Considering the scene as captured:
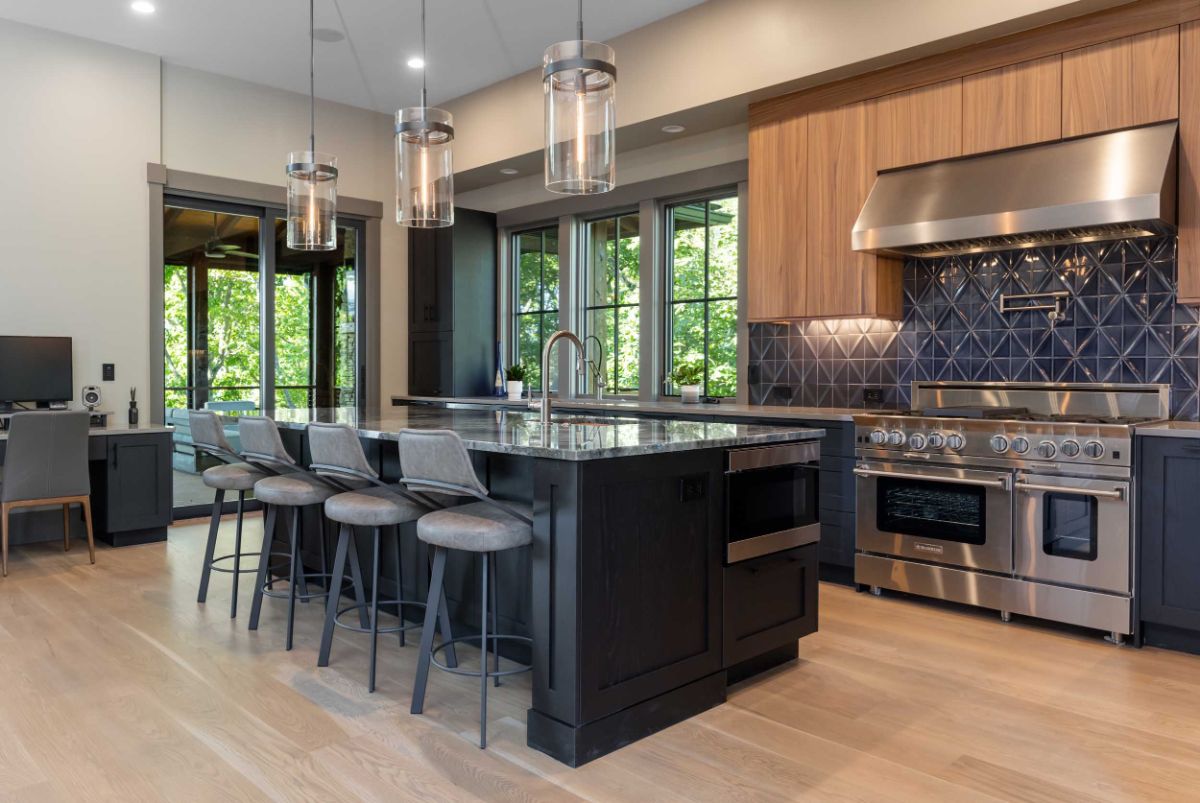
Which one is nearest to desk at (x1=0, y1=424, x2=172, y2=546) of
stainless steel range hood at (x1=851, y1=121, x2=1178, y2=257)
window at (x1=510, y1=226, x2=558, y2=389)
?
window at (x1=510, y1=226, x2=558, y2=389)

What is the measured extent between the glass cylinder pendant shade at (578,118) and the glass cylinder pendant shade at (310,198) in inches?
61.3

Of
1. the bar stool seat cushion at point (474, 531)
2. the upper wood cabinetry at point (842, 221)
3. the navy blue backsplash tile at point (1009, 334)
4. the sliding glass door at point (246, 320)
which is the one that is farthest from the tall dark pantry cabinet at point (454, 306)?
the bar stool seat cushion at point (474, 531)

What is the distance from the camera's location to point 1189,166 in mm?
3463

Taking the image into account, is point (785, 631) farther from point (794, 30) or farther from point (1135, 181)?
point (794, 30)

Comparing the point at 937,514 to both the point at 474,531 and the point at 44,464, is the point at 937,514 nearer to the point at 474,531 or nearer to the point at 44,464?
the point at 474,531

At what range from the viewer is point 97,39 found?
219 inches

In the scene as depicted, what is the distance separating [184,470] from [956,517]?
5277 millimetres

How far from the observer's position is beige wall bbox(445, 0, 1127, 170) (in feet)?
12.8

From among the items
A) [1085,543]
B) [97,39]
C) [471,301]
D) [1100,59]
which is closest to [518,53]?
[471,301]

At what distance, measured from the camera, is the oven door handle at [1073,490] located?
3350mm

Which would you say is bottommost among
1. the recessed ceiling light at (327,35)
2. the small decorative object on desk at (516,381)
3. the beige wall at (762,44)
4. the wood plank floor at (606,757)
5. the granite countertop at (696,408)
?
the wood plank floor at (606,757)

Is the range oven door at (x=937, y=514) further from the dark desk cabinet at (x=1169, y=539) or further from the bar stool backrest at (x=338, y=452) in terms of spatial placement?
the bar stool backrest at (x=338, y=452)

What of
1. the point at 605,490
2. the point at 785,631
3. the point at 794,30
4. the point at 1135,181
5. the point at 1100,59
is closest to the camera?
the point at 605,490

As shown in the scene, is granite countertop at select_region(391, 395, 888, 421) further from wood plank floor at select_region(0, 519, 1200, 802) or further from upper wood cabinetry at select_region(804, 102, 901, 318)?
wood plank floor at select_region(0, 519, 1200, 802)
